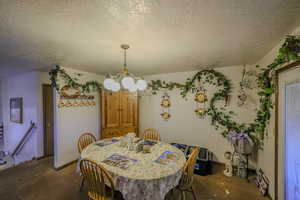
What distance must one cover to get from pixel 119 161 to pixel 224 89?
261 centimetres

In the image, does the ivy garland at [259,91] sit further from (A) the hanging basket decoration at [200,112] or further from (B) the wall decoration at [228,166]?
(B) the wall decoration at [228,166]

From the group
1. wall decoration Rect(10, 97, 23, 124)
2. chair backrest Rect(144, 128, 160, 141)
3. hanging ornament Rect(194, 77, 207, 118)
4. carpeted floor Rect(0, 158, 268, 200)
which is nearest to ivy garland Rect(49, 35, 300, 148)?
hanging ornament Rect(194, 77, 207, 118)

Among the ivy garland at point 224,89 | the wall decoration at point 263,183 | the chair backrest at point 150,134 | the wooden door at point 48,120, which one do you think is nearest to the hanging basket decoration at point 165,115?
the ivy garland at point 224,89

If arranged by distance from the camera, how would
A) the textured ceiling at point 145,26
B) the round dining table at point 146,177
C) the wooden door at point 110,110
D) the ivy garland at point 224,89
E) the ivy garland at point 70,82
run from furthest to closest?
the wooden door at point 110,110 < the ivy garland at point 70,82 < the ivy garland at point 224,89 < the round dining table at point 146,177 < the textured ceiling at point 145,26

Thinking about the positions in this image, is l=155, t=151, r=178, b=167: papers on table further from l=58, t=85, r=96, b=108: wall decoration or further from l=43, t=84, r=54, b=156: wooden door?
l=43, t=84, r=54, b=156: wooden door

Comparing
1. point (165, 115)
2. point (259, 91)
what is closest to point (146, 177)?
point (165, 115)

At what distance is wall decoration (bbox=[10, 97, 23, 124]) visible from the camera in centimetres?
357

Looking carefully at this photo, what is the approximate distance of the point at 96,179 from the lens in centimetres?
133

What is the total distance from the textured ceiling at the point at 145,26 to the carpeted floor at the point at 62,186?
2.25 metres

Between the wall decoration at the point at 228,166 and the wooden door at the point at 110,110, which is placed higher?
the wooden door at the point at 110,110

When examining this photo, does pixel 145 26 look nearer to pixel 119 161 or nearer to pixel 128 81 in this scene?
pixel 128 81

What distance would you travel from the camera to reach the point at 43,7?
1.01m

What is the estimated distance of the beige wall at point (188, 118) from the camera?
8.96ft

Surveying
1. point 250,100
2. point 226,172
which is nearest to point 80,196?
point 226,172
